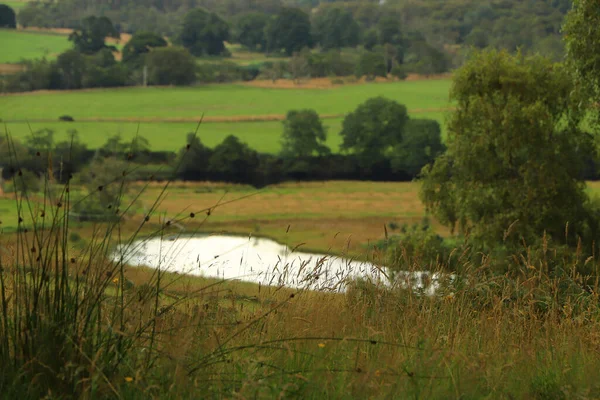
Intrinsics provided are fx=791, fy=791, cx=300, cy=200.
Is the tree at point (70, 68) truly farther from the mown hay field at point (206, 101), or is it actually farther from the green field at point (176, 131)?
the green field at point (176, 131)

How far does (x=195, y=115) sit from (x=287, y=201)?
41.0 metres

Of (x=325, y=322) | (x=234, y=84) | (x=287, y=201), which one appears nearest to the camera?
(x=325, y=322)

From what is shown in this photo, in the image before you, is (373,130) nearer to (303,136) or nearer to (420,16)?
(303,136)

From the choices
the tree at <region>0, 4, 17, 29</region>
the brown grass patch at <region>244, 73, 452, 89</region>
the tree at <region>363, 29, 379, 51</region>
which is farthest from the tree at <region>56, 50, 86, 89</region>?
the tree at <region>363, 29, 379, 51</region>

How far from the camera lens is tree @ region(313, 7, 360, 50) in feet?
529

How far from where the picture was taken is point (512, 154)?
25.8 metres

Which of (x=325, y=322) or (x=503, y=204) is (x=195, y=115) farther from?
(x=325, y=322)

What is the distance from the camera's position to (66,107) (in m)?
96.8

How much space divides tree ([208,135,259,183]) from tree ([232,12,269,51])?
78196 millimetres

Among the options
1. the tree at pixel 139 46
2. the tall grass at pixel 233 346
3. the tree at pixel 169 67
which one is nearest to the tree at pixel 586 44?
the tall grass at pixel 233 346

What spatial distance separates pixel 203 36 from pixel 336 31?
30.8 meters

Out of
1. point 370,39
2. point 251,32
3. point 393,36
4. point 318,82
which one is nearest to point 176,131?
point 318,82

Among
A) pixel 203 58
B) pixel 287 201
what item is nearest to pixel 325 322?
pixel 287 201

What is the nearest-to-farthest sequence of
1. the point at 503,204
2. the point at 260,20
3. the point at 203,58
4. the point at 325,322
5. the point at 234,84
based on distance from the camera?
1. the point at 325,322
2. the point at 503,204
3. the point at 234,84
4. the point at 203,58
5. the point at 260,20
